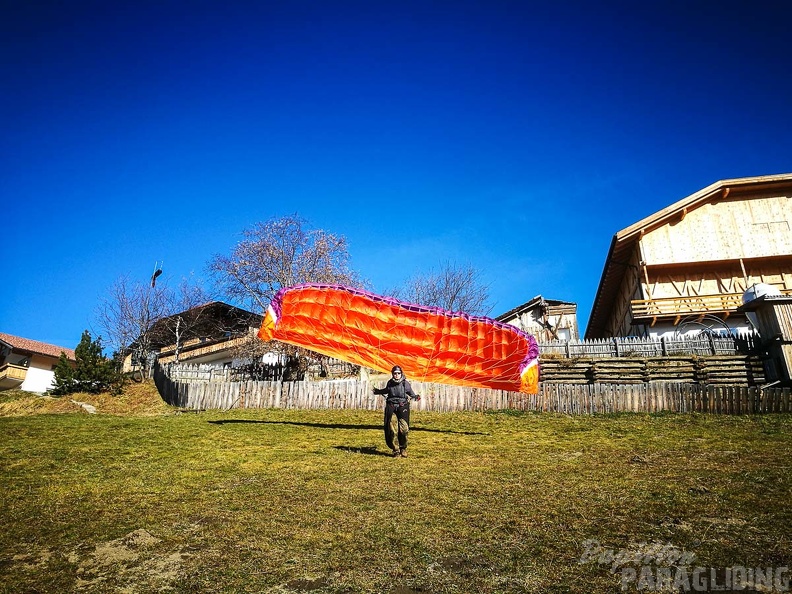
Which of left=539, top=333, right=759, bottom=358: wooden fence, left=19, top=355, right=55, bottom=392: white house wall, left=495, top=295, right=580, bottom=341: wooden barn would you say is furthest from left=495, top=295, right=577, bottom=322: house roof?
left=19, top=355, right=55, bottom=392: white house wall

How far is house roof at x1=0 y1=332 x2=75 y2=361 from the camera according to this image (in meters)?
50.4

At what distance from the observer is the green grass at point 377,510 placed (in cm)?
522

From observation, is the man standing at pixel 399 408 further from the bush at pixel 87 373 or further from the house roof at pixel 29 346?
the house roof at pixel 29 346

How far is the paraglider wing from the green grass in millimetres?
2162

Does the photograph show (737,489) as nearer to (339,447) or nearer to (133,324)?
(339,447)

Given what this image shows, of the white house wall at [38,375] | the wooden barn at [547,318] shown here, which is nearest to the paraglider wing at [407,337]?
the wooden barn at [547,318]

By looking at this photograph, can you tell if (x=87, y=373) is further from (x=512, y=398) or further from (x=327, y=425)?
(x=512, y=398)

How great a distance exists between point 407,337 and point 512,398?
8.32 metres

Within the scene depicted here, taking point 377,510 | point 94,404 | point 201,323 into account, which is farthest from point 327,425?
point 201,323

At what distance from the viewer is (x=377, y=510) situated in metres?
7.35

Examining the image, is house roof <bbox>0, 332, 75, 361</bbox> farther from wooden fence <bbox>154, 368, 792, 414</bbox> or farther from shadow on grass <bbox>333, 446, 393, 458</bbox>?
shadow on grass <bbox>333, 446, 393, 458</bbox>

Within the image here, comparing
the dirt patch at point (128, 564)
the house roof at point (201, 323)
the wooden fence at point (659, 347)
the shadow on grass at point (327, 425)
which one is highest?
the house roof at point (201, 323)

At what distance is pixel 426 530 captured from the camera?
648cm

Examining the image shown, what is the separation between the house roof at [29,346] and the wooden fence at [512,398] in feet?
118
